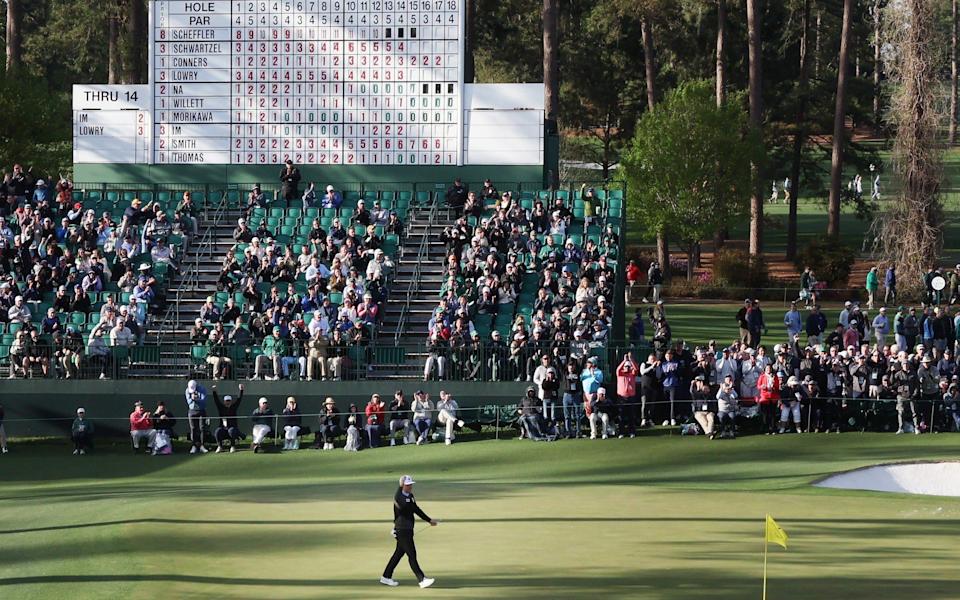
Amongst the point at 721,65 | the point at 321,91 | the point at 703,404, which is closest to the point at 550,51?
the point at 321,91

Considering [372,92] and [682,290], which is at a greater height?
[372,92]

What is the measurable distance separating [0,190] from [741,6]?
38195 mm

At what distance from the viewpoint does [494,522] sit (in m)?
23.1

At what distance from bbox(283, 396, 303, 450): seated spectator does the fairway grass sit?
74cm

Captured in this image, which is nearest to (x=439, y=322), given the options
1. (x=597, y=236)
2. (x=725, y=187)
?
(x=597, y=236)

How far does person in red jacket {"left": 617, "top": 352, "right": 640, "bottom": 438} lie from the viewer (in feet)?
104

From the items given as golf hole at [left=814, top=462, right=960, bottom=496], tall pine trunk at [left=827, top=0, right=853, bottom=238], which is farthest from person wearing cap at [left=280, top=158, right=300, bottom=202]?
tall pine trunk at [left=827, top=0, right=853, bottom=238]

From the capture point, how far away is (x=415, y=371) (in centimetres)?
3512

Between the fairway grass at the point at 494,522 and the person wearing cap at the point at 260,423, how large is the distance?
502 mm

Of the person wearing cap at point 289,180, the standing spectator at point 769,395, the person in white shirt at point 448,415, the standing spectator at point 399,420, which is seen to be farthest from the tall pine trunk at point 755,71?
the standing spectator at point 399,420

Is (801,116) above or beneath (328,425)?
above

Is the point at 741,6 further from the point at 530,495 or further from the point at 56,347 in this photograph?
the point at 530,495

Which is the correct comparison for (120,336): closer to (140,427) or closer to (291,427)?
(140,427)

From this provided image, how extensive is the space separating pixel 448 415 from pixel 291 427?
337cm
